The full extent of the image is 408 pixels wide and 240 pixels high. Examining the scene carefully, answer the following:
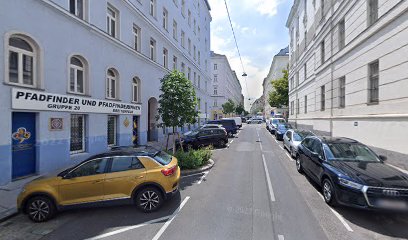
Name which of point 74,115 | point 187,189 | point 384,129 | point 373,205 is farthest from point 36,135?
point 384,129

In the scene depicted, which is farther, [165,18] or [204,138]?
[165,18]

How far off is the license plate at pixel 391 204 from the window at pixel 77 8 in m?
12.5

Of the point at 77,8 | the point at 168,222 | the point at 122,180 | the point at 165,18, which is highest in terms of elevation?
the point at 165,18

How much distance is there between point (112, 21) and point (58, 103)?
6490 mm

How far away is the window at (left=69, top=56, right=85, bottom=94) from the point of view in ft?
33.7

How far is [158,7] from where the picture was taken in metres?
18.7

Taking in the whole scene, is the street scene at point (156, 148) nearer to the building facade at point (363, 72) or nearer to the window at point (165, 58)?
the building facade at point (363, 72)

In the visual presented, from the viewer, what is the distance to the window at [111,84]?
509 inches

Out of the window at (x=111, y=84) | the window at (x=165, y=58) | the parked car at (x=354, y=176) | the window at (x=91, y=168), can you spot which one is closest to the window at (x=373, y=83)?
the parked car at (x=354, y=176)

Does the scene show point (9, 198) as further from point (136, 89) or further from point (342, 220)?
point (136, 89)

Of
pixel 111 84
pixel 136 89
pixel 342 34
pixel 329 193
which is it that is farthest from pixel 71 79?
pixel 342 34

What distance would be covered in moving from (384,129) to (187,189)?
8359mm

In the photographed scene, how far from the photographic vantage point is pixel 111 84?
13.2 metres

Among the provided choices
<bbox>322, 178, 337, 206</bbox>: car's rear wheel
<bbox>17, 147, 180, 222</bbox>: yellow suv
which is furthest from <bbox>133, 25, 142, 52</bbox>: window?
<bbox>322, 178, 337, 206</bbox>: car's rear wheel
